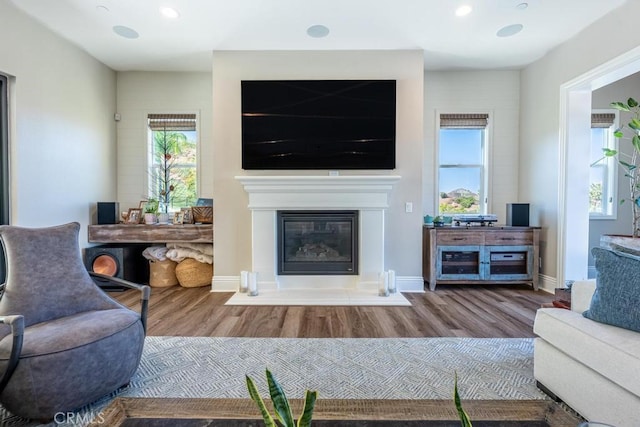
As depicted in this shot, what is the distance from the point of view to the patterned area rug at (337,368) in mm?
1872

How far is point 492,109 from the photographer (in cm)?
466

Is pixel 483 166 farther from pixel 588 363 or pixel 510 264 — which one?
pixel 588 363

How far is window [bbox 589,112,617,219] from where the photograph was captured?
4.59 m

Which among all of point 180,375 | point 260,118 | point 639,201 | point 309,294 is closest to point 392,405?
point 180,375

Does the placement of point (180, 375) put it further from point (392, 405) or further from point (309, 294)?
point (309, 294)

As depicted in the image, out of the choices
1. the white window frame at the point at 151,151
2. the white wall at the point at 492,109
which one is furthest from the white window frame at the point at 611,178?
the white window frame at the point at 151,151

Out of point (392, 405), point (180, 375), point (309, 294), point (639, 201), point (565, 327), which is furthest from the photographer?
point (309, 294)

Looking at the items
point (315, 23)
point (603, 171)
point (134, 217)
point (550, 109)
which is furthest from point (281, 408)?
point (603, 171)

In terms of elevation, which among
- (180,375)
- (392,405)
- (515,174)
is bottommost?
(180,375)

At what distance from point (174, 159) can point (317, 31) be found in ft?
9.25

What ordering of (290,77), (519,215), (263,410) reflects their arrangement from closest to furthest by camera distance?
(263,410) → (290,77) → (519,215)

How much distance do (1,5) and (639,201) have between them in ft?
22.0

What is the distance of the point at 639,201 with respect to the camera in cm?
331

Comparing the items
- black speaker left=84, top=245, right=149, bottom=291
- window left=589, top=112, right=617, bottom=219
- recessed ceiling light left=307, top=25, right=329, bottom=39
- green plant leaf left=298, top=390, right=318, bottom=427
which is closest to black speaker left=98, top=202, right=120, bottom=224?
black speaker left=84, top=245, right=149, bottom=291
